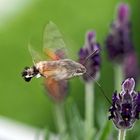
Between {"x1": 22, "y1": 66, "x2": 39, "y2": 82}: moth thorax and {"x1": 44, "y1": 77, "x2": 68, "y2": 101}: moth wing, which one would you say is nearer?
{"x1": 22, "y1": 66, "x2": 39, "y2": 82}: moth thorax

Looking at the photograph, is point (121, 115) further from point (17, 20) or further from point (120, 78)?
point (17, 20)

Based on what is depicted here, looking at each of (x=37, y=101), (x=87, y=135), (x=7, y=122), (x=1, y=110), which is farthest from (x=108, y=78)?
(x=87, y=135)

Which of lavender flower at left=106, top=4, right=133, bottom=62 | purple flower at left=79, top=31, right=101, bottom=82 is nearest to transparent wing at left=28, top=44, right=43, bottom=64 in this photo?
purple flower at left=79, top=31, right=101, bottom=82

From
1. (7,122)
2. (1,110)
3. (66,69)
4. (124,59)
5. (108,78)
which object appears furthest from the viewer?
(108,78)

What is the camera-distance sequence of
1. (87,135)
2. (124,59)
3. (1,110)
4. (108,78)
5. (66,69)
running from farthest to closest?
(108,78), (1,110), (124,59), (87,135), (66,69)

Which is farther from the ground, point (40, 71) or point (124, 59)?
point (124, 59)

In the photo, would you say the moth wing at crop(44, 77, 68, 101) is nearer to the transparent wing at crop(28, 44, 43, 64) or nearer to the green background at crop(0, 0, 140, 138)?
the transparent wing at crop(28, 44, 43, 64)

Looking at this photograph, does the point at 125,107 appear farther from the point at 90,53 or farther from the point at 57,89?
the point at 57,89

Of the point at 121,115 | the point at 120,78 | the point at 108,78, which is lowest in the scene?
the point at 121,115
